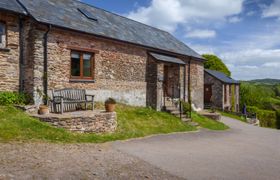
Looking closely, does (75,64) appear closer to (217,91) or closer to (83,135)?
(83,135)

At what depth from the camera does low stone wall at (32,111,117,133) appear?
1048 cm

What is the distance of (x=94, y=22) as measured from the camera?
16.7 meters

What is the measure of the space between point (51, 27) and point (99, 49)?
3232 mm

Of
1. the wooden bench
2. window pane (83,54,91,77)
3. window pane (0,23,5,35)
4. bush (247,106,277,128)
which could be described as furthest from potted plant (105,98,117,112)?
bush (247,106,277,128)

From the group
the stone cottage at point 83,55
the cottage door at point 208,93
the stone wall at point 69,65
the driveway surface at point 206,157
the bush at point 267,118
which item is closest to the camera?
the driveway surface at point 206,157

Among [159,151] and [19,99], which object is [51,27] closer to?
[19,99]

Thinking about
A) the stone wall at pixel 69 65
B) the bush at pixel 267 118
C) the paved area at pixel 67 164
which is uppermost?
the stone wall at pixel 69 65

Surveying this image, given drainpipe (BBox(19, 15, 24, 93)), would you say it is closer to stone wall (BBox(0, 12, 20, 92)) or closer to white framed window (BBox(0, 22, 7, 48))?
stone wall (BBox(0, 12, 20, 92))

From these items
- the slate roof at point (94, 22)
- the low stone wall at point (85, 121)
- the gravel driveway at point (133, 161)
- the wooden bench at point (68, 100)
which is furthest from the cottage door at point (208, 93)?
the low stone wall at point (85, 121)

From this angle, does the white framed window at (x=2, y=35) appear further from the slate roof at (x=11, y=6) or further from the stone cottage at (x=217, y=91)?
the stone cottage at (x=217, y=91)

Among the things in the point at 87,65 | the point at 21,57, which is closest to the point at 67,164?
the point at 21,57

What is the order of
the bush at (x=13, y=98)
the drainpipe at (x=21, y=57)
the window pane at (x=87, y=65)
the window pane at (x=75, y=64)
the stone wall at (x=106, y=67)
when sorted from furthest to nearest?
the window pane at (x=87, y=65) < the window pane at (x=75, y=64) < the stone wall at (x=106, y=67) < the drainpipe at (x=21, y=57) < the bush at (x=13, y=98)

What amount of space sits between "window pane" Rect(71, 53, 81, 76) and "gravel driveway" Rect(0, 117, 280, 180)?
5470mm

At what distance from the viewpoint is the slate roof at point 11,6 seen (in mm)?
11848
